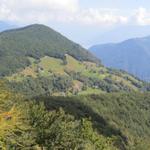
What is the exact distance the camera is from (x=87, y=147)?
225 feet

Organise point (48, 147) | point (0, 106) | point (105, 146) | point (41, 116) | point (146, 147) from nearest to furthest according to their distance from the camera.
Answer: point (0, 106) < point (48, 147) < point (41, 116) < point (105, 146) < point (146, 147)

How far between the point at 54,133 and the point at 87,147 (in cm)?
577

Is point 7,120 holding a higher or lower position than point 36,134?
higher

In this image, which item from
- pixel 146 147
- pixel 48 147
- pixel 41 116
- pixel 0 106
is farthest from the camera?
pixel 146 147

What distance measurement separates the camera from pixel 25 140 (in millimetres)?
60156

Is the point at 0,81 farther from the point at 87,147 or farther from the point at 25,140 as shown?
the point at 87,147

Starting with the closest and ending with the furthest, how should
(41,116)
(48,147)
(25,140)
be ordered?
(25,140) < (48,147) < (41,116)

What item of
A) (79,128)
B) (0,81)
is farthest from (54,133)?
(0,81)

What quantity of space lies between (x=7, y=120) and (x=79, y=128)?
2148 inches

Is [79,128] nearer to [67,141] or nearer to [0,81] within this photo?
[67,141]

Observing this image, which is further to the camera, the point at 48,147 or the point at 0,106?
the point at 48,147

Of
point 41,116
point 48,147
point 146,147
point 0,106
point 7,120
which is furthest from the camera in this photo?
point 146,147

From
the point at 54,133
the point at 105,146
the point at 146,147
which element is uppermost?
the point at 54,133

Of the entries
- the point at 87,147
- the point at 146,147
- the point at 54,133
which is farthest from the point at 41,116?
the point at 146,147
